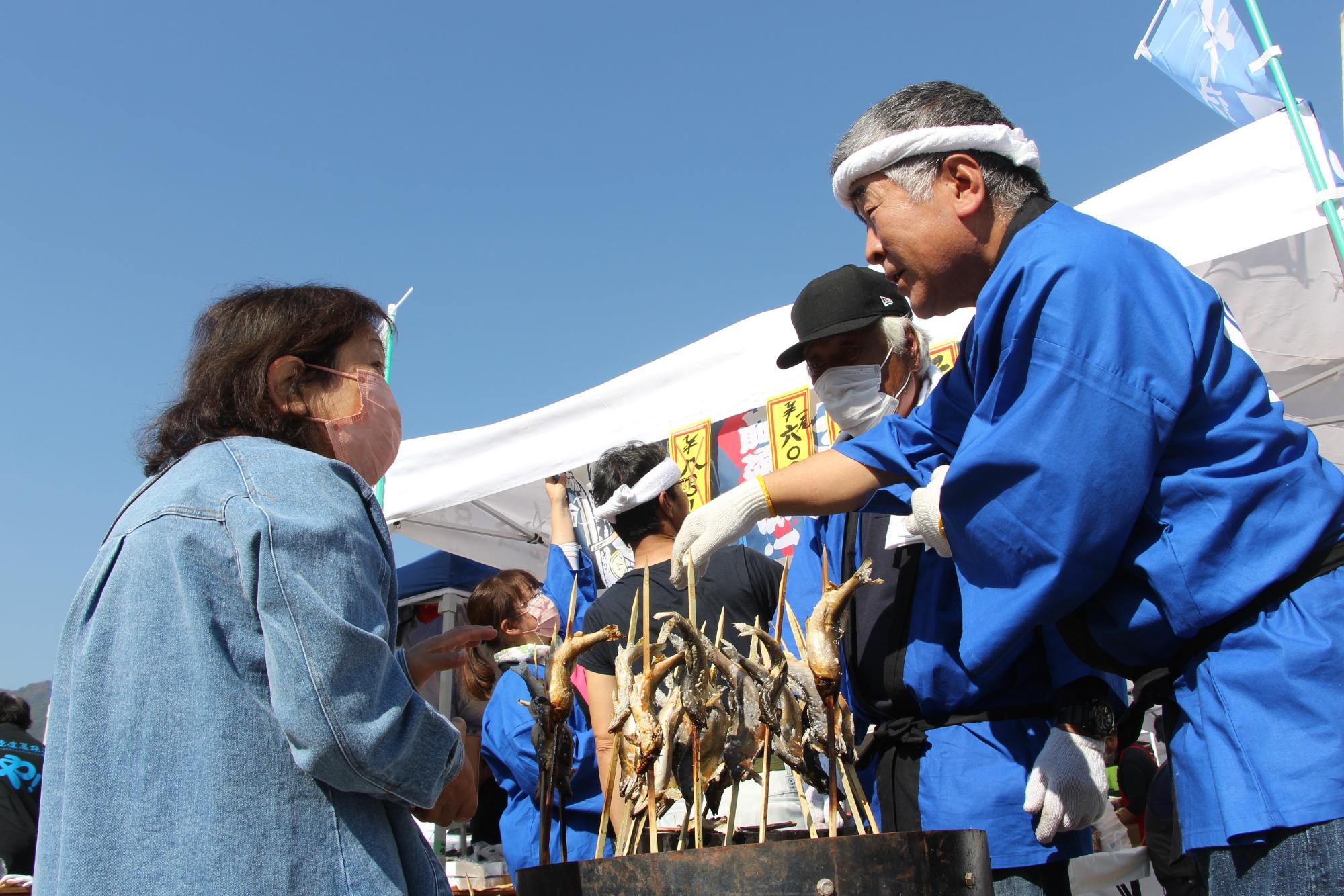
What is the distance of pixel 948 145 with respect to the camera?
5.91ft

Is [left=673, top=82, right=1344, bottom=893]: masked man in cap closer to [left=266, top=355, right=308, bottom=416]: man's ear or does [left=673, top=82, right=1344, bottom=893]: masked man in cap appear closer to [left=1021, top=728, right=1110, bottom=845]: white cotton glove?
[left=1021, top=728, right=1110, bottom=845]: white cotton glove

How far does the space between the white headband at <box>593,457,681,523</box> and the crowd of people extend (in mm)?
1193

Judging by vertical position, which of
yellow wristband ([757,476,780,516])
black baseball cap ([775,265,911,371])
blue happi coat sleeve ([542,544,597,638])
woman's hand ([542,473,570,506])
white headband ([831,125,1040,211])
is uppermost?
woman's hand ([542,473,570,506])

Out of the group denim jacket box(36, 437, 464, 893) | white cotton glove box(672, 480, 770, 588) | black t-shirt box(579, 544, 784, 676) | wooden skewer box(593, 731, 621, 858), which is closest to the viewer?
denim jacket box(36, 437, 464, 893)

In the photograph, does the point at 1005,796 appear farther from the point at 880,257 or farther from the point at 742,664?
the point at 880,257

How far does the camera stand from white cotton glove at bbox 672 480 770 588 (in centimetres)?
188

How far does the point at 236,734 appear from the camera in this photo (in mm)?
1258

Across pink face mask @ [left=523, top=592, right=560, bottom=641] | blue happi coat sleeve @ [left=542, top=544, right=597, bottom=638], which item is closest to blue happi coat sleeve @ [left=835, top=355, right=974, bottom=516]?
pink face mask @ [left=523, top=592, right=560, bottom=641]

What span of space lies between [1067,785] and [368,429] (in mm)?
1314

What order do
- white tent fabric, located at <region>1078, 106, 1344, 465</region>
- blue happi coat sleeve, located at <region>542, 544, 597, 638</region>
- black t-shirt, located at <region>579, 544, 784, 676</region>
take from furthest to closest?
1. blue happi coat sleeve, located at <region>542, 544, 597, 638</region>
2. white tent fabric, located at <region>1078, 106, 1344, 465</region>
3. black t-shirt, located at <region>579, 544, 784, 676</region>

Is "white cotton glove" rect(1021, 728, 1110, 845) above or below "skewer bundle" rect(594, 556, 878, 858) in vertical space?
below

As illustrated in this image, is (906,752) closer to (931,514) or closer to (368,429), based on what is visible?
(931,514)

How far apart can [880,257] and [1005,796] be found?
40.6 inches

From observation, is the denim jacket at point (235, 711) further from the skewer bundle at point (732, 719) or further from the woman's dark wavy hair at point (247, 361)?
the skewer bundle at point (732, 719)
